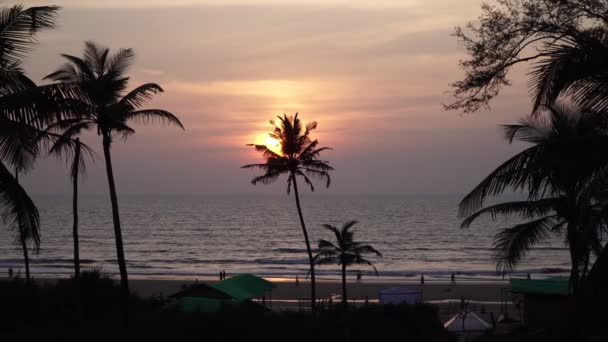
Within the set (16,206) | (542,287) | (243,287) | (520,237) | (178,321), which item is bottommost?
(243,287)

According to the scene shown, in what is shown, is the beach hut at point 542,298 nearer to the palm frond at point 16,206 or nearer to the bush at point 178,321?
the bush at point 178,321

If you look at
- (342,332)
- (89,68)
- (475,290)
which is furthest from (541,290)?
(475,290)

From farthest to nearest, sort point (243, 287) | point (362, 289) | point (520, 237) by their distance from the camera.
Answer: point (362, 289), point (243, 287), point (520, 237)

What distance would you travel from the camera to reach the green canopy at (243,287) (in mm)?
24625

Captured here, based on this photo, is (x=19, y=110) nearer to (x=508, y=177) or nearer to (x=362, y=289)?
(x=508, y=177)

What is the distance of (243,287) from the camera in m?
25.6

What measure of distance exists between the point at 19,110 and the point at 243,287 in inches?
694

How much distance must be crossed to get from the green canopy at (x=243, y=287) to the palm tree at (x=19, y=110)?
1544 centimetres

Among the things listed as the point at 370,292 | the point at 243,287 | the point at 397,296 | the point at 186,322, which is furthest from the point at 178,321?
the point at 370,292

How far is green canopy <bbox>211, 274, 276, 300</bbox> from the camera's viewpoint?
2462cm

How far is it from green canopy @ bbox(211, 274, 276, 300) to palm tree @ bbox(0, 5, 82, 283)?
15436 mm

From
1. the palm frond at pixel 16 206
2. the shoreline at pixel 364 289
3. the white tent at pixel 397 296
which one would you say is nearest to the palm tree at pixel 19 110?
the palm frond at pixel 16 206

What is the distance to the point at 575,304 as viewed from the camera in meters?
7.37

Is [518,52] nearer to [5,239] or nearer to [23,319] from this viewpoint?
[23,319]
